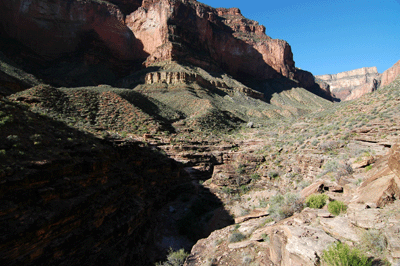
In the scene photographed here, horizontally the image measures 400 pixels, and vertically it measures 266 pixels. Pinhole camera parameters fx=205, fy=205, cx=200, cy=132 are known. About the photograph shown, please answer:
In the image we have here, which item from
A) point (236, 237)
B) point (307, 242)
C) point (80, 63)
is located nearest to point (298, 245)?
point (307, 242)

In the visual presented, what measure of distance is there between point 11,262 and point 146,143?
43.7 feet

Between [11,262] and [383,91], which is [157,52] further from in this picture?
[11,262]

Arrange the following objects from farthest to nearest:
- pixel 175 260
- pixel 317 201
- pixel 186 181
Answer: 1. pixel 186 181
2. pixel 175 260
3. pixel 317 201

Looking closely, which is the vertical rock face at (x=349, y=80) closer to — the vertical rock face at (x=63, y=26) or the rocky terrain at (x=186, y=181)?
the vertical rock face at (x=63, y=26)

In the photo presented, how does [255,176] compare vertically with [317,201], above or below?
below

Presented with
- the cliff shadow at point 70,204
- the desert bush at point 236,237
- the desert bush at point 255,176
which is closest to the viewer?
the cliff shadow at point 70,204

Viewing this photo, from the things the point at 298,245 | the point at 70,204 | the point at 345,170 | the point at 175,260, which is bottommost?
the point at 175,260

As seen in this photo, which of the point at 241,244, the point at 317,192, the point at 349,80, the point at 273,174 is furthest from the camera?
the point at 349,80

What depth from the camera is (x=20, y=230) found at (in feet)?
21.5

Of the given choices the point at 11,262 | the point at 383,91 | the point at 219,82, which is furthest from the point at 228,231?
the point at 219,82

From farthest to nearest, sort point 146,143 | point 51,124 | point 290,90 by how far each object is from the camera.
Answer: point 290,90
point 146,143
point 51,124

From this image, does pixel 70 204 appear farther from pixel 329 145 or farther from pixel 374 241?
pixel 329 145

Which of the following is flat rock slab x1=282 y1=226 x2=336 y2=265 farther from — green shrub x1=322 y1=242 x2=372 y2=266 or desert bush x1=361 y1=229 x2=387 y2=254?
desert bush x1=361 y1=229 x2=387 y2=254

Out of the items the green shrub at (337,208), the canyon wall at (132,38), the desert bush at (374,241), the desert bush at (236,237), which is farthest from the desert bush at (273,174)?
the canyon wall at (132,38)
